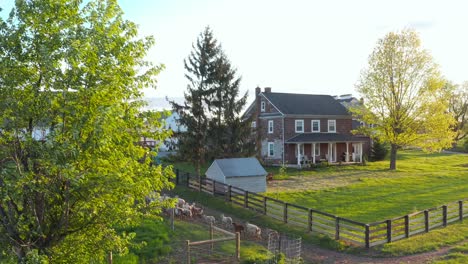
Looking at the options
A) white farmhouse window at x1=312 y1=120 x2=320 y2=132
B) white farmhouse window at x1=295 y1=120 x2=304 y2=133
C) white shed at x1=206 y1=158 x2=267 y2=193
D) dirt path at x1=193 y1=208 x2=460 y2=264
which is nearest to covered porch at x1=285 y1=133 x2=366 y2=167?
white farmhouse window at x1=295 y1=120 x2=304 y2=133

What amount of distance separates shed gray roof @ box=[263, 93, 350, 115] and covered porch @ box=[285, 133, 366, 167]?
2.76m

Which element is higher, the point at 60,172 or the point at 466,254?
the point at 60,172

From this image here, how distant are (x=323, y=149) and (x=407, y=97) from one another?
1069 cm

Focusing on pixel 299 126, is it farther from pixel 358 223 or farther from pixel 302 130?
pixel 358 223

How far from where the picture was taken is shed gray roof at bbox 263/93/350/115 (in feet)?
150

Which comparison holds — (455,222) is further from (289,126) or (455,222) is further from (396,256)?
(289,126)

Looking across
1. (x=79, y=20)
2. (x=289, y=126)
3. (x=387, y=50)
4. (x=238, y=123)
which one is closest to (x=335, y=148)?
(x=289, y=126)

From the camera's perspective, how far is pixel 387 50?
40969mm

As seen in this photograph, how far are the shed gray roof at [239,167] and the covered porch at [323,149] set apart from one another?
15.5m

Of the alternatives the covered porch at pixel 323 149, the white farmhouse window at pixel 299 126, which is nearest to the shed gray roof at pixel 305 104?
the white farmhouse window at pixel 299 126

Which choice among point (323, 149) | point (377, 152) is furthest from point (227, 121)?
point (377, 152)

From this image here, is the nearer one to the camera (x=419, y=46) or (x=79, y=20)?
(x=79, y=20)

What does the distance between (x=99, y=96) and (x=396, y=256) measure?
13.2 meters

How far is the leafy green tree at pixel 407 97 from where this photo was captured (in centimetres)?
4012
